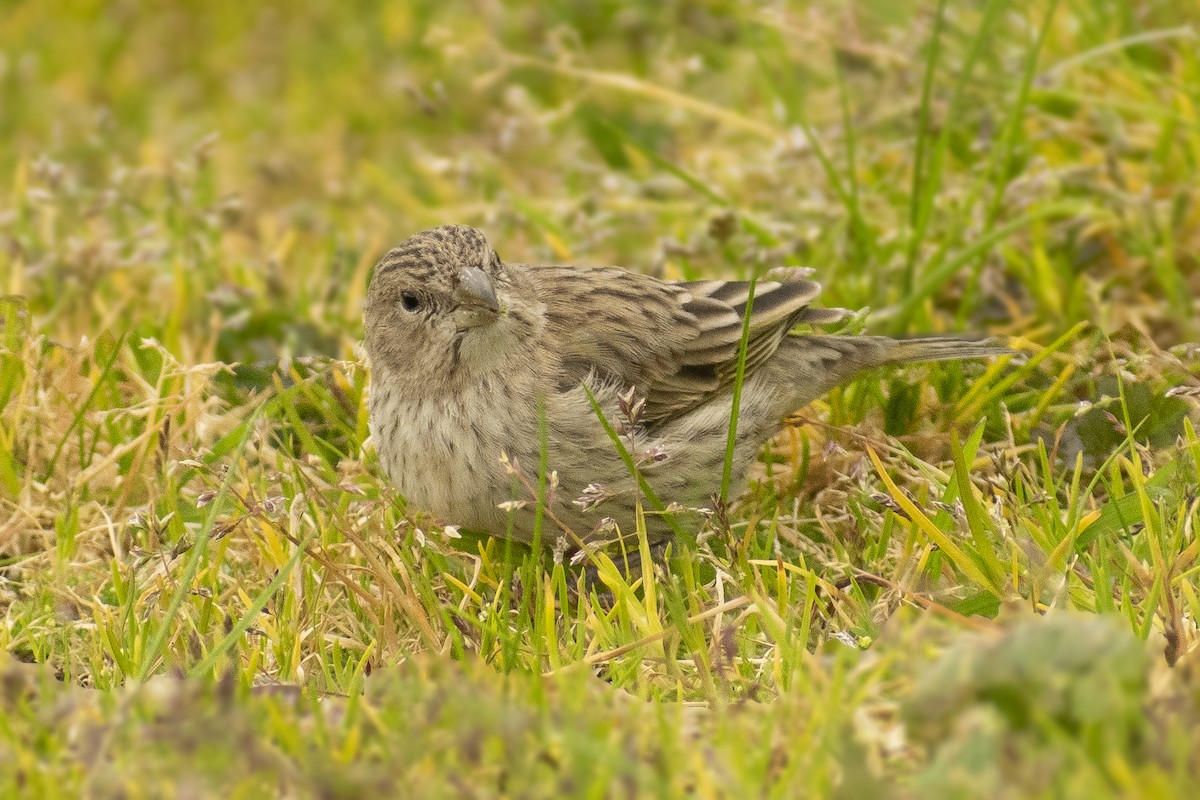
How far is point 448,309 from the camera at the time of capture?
4590 millimetres

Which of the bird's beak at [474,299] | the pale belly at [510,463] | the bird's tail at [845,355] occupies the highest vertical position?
the bird's beak at [474,299]

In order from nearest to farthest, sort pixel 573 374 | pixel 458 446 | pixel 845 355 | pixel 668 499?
1. pixel 458 446
2. pixel 668 499
3. pixel 573 374
4. pixel 845 355

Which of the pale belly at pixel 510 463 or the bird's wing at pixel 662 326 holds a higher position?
the bird's wing at pixel 662 326

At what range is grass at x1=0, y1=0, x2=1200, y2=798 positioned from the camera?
2.68 meters

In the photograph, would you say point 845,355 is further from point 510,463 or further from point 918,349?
point 510,463

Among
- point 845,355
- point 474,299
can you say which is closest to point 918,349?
point 845,355

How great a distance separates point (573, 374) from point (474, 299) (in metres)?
0.40

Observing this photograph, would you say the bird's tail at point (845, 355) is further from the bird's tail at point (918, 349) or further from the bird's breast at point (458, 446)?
the bird's breast at point (458, 446)

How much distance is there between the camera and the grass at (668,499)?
2.68 meters

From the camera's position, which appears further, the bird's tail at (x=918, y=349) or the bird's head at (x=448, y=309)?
the bird's tail at (x=918, y=349)

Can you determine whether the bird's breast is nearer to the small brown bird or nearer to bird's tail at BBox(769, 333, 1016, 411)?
the small brown bird

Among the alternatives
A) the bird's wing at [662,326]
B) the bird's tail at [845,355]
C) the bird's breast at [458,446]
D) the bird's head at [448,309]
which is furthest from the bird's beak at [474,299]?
the bird's tail at [845,355]

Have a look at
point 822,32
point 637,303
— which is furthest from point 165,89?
point 637,303

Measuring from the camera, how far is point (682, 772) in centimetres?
276
